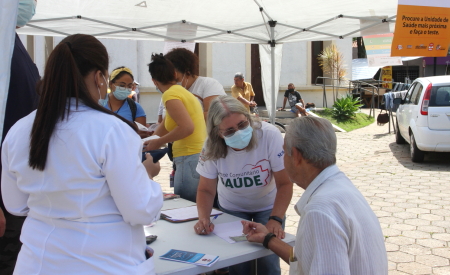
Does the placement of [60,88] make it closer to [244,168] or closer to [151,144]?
[244,168]

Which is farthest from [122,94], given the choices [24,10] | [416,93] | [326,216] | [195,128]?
[416,93]

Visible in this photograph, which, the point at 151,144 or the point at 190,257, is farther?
the point at 151,144

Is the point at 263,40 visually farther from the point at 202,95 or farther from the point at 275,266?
the point at 275,266

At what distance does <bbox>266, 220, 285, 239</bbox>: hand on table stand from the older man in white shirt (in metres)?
0.53

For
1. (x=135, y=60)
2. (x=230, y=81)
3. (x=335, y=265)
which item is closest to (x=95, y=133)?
(x=335, y=265)

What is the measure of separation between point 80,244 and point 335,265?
87 centimetres

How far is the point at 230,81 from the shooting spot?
50.3 feet

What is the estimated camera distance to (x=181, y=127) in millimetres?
3428

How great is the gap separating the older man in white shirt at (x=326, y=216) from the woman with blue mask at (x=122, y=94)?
2526mm

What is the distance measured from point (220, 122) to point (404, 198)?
4.42 meters

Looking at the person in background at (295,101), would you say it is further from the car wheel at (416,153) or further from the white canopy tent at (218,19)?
the white canopy tent at (218,19)

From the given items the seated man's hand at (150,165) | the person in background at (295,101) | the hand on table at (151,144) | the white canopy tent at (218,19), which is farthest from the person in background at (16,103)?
the person in background at (295,101)

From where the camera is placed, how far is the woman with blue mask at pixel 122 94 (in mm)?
4160

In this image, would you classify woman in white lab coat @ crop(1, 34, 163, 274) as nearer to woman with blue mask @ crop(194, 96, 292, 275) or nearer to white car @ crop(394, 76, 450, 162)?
woman with blue mask @ crop(194, 96, 292, 275)
